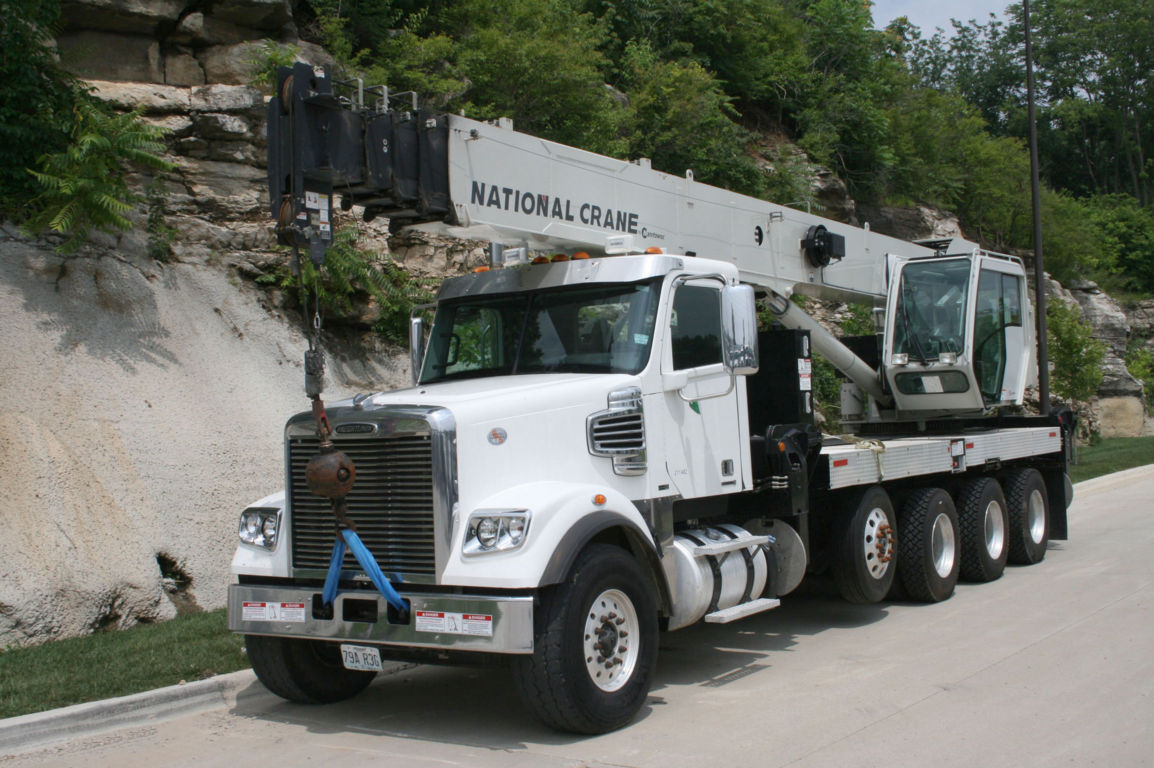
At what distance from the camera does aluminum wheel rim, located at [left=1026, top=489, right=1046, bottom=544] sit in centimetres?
1246

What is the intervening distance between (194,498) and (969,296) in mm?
8862

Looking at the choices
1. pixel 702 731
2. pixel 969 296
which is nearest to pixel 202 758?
pixel 702 731

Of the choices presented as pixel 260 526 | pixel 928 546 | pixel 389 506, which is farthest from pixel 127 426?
pixel 928 546

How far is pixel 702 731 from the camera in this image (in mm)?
6141

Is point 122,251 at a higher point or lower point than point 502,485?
higher

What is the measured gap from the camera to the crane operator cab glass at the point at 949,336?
12.0 metres

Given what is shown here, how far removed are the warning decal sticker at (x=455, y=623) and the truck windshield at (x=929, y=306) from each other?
806 cm

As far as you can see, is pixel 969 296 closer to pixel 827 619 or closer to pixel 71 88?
pixel 827 619

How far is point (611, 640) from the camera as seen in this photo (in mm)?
6238

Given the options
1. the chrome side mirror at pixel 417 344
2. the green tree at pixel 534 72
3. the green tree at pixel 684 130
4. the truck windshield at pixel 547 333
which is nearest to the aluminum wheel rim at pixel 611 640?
the truck windshield at pixel 547 333

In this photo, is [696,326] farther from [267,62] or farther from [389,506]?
[267,62]

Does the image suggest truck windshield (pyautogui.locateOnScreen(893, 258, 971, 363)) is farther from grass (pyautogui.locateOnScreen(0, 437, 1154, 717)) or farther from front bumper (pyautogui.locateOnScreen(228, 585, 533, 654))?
grass (pyautogui.locateOnScreen(0, 437, 1154, 717))

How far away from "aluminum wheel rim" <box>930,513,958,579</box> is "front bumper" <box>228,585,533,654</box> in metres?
6.00

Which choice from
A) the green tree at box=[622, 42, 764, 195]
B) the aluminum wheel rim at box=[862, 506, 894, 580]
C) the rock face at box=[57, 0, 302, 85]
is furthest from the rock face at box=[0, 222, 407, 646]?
the green tree at box=[622, 42, 764, 195]
